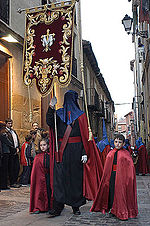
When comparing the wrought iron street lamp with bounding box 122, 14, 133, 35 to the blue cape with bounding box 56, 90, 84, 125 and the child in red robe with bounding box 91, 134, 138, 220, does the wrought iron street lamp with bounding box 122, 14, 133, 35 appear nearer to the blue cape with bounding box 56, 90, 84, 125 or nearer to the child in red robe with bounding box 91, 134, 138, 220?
the blue cape with bounding box 56, 90, 84, 125

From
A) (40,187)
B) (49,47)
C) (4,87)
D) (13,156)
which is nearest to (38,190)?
(40,187)

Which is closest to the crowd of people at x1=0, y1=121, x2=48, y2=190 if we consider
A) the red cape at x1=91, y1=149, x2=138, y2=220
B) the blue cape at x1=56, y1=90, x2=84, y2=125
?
the blue cape at x1=56, y1=90, x2=84, y2=125

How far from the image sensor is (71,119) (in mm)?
5566

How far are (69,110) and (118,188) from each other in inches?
61.7

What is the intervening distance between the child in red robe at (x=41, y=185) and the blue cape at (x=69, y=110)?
0.67 metres

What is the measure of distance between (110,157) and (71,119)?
0.93 meters

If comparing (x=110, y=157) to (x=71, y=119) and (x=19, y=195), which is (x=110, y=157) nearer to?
(x=71, y=119)

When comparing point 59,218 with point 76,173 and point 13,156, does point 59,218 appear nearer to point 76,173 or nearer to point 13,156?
point 76,173

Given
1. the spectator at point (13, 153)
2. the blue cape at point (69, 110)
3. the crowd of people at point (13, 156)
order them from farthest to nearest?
the spectator at point (13, 153) < the crowd of people at point (13, 156) < the blue cape at point (69, 110)

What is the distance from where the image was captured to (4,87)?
34.0 feet

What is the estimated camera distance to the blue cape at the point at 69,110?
5605 mm

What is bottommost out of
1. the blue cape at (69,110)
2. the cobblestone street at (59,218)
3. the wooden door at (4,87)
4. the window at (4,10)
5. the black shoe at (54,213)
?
the cobblestone street at (59,218)

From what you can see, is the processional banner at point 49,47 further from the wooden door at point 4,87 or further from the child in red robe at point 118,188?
the wooden door at point 4,87

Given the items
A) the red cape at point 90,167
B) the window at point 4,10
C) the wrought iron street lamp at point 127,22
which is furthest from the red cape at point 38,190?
the wrought iron street lamp at point 127,22
